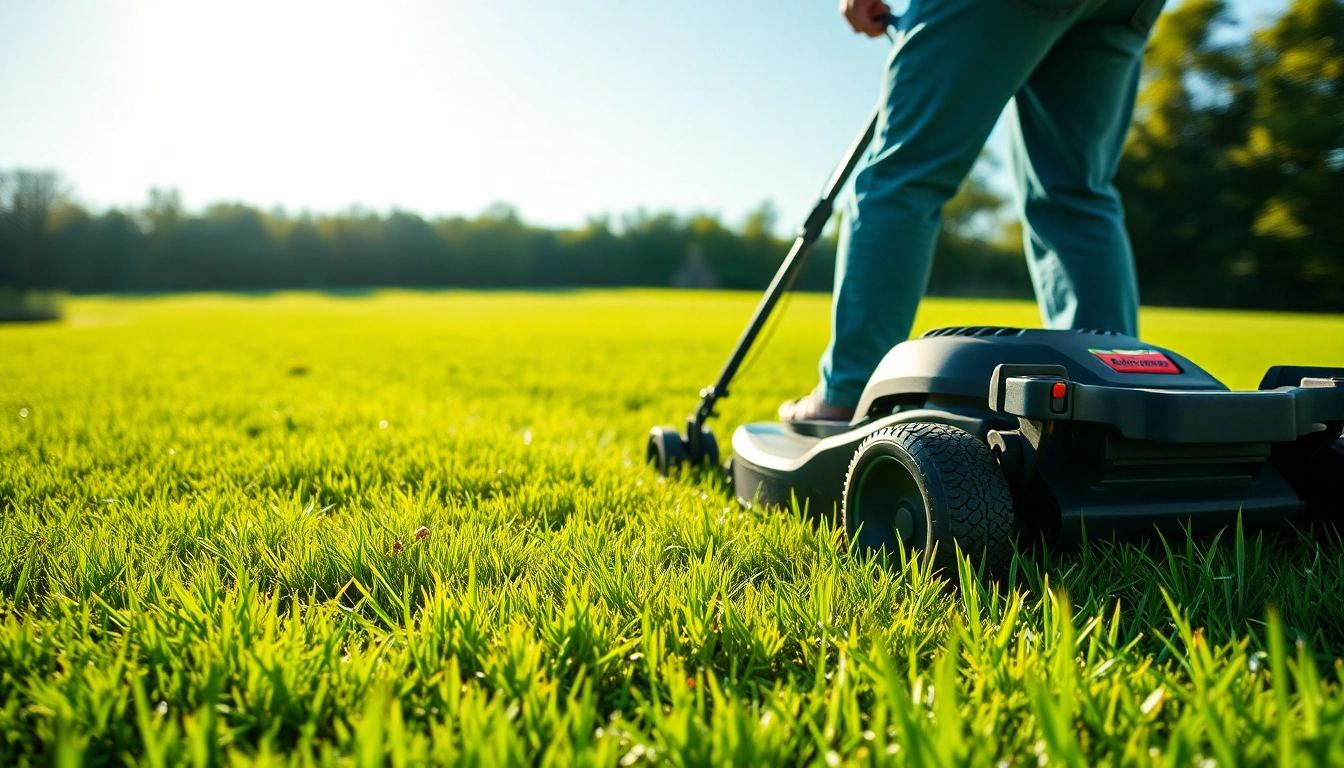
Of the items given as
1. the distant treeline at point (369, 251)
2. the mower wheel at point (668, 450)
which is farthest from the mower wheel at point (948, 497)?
the distant treeline at point (369, 251)

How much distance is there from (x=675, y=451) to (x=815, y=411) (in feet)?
1.75

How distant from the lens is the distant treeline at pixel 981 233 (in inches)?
367

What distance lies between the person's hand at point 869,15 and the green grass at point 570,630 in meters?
1.30

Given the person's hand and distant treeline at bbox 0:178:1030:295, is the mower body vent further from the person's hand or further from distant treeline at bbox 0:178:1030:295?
distant treeline at bbox 0:178:1030:295

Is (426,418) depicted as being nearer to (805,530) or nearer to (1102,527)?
(805,530)

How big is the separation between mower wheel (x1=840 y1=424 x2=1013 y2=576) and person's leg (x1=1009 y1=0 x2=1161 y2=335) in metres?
0.89

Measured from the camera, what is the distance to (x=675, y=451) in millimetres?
2504

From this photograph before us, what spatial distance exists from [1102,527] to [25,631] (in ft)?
5.17

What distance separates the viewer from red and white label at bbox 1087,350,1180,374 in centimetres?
153

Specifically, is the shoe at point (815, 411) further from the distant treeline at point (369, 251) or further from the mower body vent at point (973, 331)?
the distant treeline at point (369, 251)

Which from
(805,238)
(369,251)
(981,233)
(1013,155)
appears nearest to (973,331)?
(805,238)

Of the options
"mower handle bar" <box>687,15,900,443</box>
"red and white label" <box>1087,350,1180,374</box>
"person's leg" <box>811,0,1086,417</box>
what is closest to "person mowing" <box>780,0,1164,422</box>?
"person's leg" <box>811,0,1086,417</box>

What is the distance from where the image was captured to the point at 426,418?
11.5ft

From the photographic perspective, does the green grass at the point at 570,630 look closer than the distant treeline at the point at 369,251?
Yes
